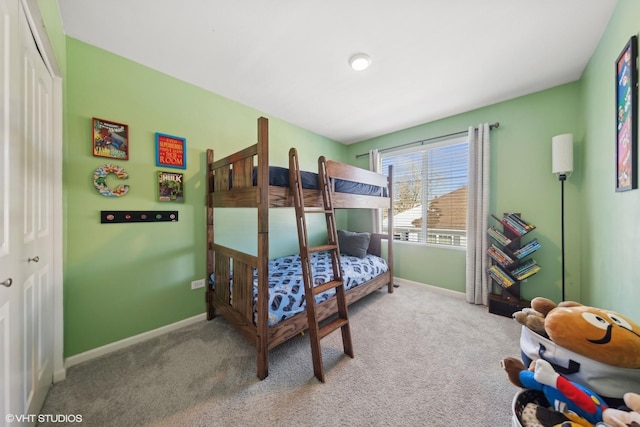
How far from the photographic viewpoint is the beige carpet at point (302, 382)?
4.22 ft

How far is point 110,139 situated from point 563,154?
4.21 meters

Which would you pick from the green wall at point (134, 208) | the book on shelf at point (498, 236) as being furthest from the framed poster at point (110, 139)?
the book on shelf at point (498, 236)

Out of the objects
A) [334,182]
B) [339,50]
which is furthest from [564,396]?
[339,50]

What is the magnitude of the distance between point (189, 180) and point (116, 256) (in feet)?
3.01

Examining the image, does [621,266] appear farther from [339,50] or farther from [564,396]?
[339,50]

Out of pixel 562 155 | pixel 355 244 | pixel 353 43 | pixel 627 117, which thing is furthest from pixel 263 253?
pixel 562 155

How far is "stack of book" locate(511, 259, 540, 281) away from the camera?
234 centimetres

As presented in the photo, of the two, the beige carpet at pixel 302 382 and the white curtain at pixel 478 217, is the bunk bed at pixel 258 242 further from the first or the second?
the white curtain at pixel 478 217

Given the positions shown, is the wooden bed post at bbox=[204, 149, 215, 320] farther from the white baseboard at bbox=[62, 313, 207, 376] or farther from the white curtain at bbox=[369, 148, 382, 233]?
the white curtain at bbox=[369, 148, 382, 233]

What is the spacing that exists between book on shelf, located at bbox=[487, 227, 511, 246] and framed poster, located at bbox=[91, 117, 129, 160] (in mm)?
3905

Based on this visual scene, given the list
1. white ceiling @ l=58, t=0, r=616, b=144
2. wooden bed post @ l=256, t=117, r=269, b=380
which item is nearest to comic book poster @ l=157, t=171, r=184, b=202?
white ceiling @ l=58, t=0, r=616, b=144

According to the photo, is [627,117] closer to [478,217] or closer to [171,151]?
[478,217]

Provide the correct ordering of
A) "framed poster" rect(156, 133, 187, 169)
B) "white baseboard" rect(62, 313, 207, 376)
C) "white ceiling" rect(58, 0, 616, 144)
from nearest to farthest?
"white ceiling" rect(58, 0, 616, 144) → "white baseboard" rect(62, 313, 207, 376) → "framed poster" rect(156, 133, 187, 169)

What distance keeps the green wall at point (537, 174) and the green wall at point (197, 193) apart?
0.01 meters
